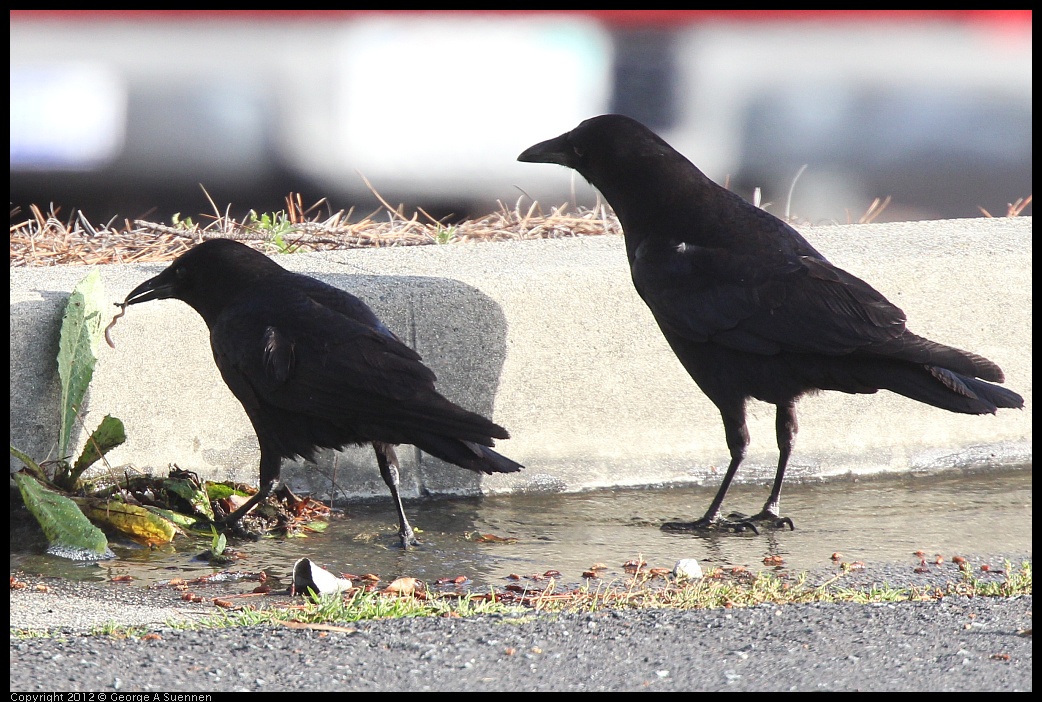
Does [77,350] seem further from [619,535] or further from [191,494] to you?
[619,535]

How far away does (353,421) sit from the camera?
15.0ft

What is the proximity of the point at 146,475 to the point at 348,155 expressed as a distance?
6173mm

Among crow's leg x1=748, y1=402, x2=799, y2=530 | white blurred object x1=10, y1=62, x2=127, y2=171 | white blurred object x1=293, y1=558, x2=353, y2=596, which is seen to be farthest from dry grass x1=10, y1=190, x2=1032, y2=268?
white blurred object x1=10, y1=62, x2=127, y2=171

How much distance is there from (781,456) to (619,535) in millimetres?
731

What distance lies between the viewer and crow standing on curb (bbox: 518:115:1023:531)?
4.69 meters

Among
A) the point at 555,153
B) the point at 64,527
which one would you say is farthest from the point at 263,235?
the point at 64,527

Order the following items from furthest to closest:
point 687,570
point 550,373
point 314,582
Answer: point 550,373 < point 687,570 < point 314,582

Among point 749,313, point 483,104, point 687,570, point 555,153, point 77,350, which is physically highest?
point 555,153

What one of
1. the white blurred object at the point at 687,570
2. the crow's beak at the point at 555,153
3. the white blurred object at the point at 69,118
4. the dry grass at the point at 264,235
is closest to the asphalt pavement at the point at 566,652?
the white blurred object at the point at 687,570

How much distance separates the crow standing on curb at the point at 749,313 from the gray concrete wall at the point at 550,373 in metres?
0.37

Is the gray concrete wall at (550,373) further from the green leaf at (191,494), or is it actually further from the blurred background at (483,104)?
the blurred background at (483,104)

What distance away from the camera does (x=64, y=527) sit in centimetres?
445

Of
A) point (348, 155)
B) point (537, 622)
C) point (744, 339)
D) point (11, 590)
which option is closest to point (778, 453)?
point (744, 339)

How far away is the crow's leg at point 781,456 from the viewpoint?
16.4ft
